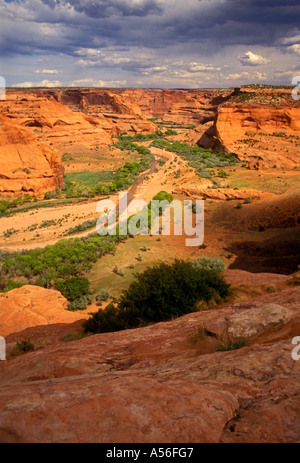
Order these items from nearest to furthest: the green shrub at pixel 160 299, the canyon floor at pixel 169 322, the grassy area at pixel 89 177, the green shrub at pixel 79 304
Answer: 1. the canyon floor at pixel 169 322
2. the green shrub at pixel 160 299
3. the green shrub at pixel 79 304
4. the grassy area at pixel 89 177

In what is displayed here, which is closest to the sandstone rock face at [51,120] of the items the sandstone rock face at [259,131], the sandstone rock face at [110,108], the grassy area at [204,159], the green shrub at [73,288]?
the sandstone rock face at [110,108]

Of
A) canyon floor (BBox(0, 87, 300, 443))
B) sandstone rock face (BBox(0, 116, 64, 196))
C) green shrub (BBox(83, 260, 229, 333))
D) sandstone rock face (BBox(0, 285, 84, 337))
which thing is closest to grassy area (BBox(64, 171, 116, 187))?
canyon floor (BBox(0, 87, 300, 443))

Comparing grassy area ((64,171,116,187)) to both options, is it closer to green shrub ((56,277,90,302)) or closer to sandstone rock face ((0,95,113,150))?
sandstone rock face ((0,95,113,150))

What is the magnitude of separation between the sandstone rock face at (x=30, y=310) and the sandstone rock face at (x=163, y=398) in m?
5.52

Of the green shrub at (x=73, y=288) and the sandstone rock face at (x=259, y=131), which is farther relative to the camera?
the sandstone rock face at (x=259, y=131)

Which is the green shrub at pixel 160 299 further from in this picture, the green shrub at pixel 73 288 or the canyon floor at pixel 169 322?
the green shrub at pixel 73 288

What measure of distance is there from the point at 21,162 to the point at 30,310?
2434cm

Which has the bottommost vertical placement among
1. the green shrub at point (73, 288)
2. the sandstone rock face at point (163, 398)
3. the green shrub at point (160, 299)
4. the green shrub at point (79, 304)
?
the green shrub at point (79, 304)

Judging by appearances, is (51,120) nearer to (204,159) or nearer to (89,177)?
(89,177)

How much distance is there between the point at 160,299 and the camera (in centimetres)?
841

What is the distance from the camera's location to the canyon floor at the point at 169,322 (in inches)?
105

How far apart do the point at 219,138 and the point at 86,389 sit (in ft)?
167

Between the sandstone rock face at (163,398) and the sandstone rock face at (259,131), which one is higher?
the sandstone rock face at (259,131)

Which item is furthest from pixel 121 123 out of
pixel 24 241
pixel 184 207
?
pixel 24 241
